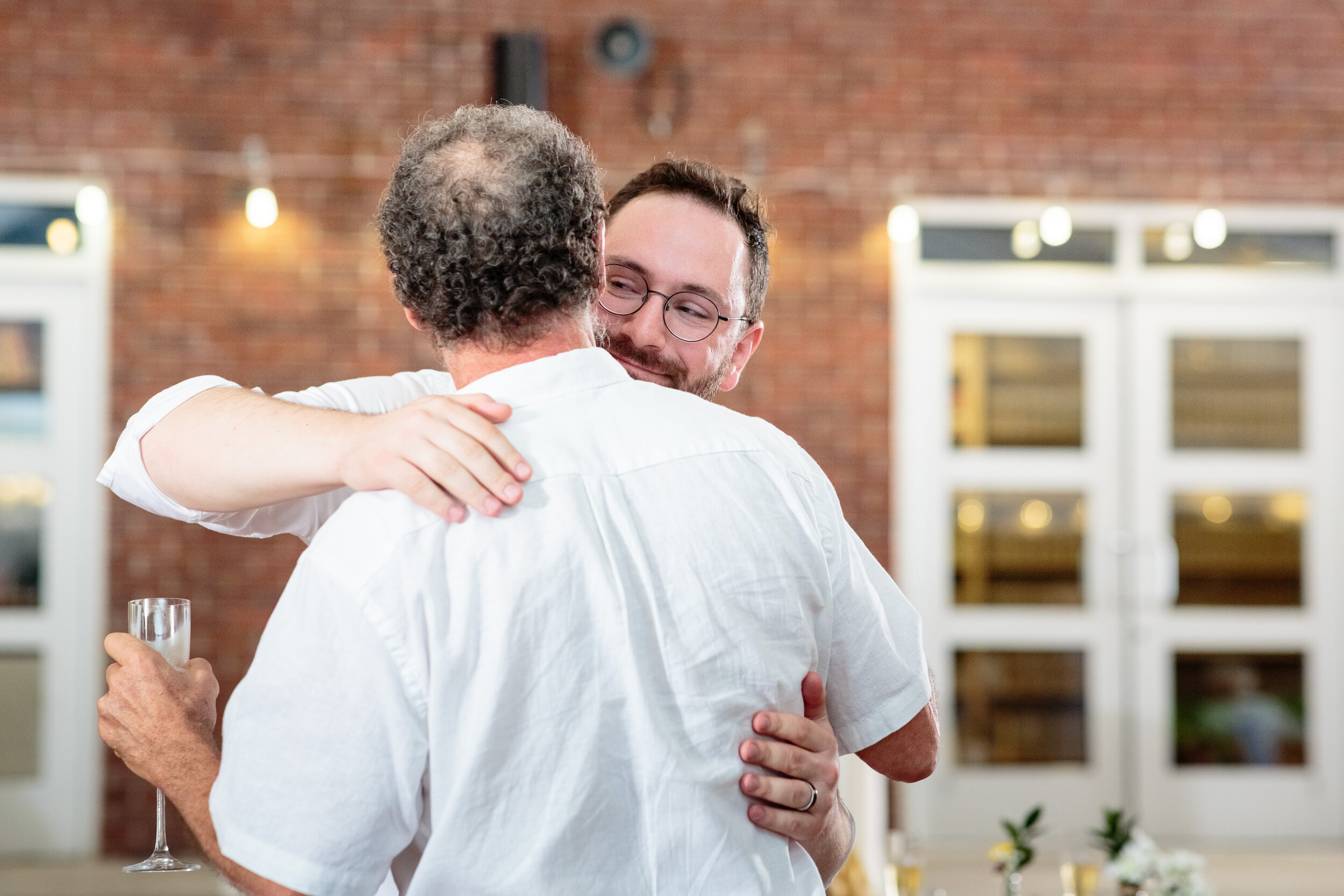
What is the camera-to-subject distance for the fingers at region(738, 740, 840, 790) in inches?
38.9

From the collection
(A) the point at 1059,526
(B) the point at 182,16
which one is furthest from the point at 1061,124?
(B) the point at 182,16

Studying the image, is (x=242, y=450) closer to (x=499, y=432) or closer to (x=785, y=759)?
(x=499, y=432)

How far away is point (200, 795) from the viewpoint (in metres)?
0.99

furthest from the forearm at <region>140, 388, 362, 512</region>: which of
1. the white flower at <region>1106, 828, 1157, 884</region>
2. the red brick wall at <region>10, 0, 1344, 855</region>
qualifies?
the red brick wall at <region>10, 0, 1344, 855</region>

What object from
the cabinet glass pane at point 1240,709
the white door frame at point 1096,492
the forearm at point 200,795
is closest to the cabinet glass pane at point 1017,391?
the white door frame at point 1096,492

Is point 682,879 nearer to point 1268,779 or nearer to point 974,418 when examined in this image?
point 974,418

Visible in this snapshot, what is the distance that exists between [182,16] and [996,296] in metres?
3.66

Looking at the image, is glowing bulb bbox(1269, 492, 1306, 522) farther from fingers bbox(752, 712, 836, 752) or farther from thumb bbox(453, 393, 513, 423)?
thumb bbox(453, 393, 513, 423)

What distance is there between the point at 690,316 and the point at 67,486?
4.19 meters

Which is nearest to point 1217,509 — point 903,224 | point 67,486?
point 903,224

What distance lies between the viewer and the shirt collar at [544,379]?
967 mm

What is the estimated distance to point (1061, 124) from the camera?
17.2 feet

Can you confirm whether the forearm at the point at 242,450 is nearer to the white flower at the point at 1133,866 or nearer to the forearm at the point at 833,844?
the forearm at the point at 833,844

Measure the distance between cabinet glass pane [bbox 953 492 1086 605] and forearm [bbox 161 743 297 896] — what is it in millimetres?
4550
